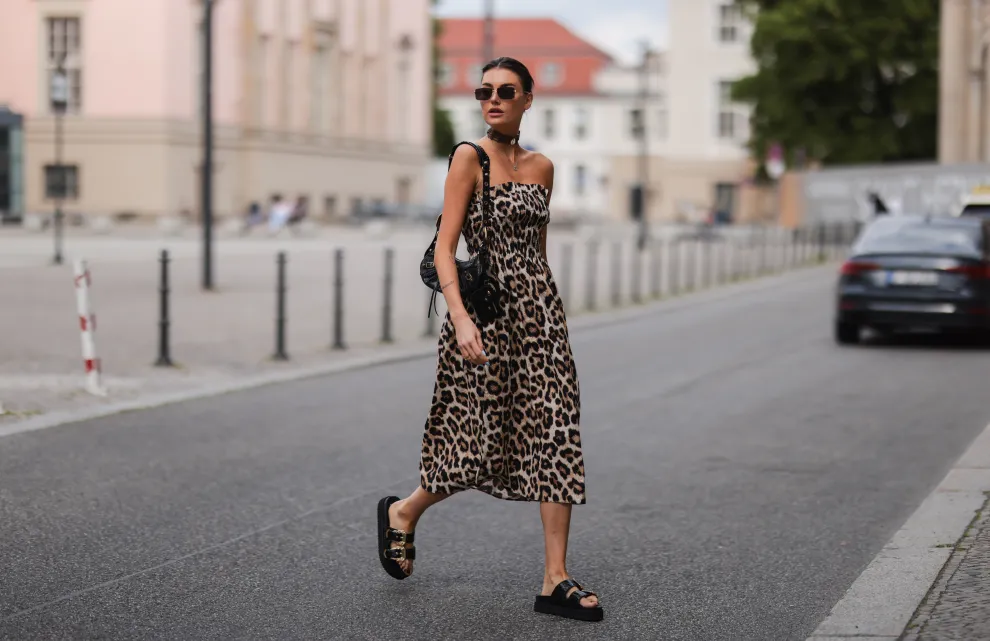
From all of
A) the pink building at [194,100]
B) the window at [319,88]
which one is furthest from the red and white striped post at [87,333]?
the window at [319,88]

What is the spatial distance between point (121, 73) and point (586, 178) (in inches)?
2123

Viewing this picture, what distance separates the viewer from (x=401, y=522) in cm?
620

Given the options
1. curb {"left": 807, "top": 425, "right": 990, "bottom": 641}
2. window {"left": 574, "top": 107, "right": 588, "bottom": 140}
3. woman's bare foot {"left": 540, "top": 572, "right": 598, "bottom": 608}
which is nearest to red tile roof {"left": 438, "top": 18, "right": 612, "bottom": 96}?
window {"left": 574, "top": 107, "right": 588, "bottom": 140}

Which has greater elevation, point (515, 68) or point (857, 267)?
point (515, 68)

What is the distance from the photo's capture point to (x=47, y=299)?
77.4 ft

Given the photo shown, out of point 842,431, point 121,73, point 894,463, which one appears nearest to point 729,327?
point 842,431

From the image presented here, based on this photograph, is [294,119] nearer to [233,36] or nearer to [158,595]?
[233,36]

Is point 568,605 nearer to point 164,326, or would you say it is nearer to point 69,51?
point 164,326

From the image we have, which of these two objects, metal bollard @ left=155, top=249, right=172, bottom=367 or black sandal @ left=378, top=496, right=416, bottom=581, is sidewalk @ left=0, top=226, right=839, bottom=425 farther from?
black sandal @ left=378, top=496, right=416, bottom=581

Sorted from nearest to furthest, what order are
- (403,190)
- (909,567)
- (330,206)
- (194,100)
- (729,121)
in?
(909,567) < (194,100) < (330,206) < (403,190) < (729,121)

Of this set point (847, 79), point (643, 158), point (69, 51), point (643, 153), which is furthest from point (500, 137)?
point (69, 51)

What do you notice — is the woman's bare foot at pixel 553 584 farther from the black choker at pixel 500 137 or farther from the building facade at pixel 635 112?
the building facade at pixel 635 112

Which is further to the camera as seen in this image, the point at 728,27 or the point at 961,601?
the point at 728,27

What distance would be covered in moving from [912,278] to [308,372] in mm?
6870
